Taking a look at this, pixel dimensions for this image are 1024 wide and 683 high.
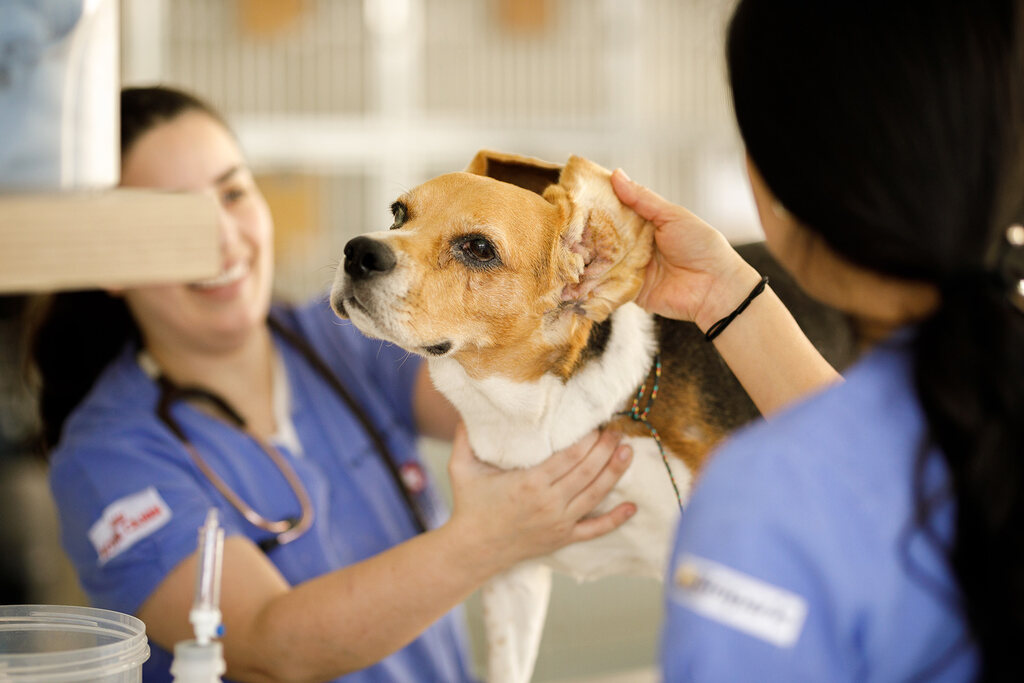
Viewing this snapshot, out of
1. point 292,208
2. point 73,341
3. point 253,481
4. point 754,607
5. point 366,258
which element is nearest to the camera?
point 754,607

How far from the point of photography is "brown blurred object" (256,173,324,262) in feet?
14.1

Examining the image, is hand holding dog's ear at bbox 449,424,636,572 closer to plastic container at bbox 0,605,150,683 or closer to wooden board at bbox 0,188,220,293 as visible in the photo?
plastic container at bbox 0,605,150,683

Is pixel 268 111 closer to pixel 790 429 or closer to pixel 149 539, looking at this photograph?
pixel 149 539

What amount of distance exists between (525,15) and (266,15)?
123cm

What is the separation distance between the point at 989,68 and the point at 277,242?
393 centimetres

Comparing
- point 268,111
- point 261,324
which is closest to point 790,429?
point 261,324

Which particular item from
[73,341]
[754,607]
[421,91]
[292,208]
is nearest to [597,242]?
[754,607]

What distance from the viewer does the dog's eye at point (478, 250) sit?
1218 millimetres

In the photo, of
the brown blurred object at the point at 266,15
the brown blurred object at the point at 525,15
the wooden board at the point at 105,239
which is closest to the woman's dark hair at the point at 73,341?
the wooden board at the point at 105,239

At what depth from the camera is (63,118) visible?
25.5 inches

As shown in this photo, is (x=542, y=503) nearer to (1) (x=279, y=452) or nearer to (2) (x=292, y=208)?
(1) (x=279, y=452)

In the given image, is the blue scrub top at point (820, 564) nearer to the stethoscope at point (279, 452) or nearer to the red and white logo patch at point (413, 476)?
the stethoscope at point (279, 452)

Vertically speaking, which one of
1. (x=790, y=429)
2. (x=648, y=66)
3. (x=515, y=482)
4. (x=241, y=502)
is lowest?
(x=241, y=502)

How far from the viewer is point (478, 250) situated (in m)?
1.22
